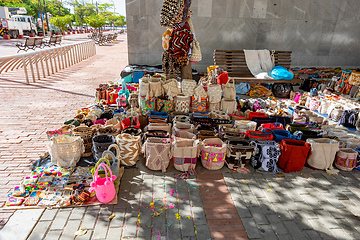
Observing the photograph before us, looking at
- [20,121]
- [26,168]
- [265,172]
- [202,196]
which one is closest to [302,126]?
[265,172]

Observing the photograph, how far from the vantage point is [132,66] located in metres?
10.7

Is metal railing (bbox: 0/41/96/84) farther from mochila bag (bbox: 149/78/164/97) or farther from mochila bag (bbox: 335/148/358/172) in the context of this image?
mochila bag (bbox: 335/148/358/172)

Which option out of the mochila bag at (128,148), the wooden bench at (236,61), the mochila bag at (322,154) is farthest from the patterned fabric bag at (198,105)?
the wooden bench at (236,61)

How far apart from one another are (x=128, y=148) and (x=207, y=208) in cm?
182

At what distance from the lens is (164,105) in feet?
20.3

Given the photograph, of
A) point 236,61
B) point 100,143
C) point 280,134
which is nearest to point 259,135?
point 280,134

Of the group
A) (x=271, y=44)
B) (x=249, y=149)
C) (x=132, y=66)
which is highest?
(x=271, y=44)

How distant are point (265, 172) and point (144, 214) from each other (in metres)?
2.46

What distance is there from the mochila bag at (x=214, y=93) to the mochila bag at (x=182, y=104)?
0.58 m

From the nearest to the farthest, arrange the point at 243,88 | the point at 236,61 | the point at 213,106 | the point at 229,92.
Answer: the point at 213,106 → the point at 229,92 → the point at 243,88 → the point at 236,61

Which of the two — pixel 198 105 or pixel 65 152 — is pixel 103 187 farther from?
pixel 198 105

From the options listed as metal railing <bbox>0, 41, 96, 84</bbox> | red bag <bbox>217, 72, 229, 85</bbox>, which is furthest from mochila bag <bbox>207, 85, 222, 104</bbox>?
metal railing <bbox>0, 41, 96, 84</bbox>

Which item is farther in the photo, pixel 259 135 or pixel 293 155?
pixel 259 135

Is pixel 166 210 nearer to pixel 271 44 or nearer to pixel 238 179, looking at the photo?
pixel 238 179
